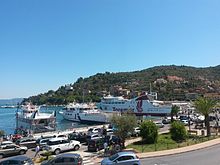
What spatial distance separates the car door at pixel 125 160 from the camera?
2278 cm

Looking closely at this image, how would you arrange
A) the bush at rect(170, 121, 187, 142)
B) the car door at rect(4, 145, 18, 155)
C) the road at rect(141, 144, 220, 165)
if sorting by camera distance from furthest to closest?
the bush at rect(170, 121, 187, 142) < the car door at rect(4, 145, 18, 155) < the road at rect(141, 144, 220, 165)

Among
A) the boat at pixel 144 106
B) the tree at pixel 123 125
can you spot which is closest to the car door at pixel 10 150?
the tree at pixel 123 125

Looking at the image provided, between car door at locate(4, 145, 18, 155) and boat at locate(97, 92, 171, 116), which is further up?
boat at locate(97, 92, 171, 116)

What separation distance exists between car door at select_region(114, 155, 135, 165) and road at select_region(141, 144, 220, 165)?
3.94 meters

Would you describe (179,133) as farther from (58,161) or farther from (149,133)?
(58,161)

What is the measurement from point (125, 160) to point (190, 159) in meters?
8.23

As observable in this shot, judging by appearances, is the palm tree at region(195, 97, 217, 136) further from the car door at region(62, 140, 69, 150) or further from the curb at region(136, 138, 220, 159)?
the car door at region(62, 140, 69, 150)

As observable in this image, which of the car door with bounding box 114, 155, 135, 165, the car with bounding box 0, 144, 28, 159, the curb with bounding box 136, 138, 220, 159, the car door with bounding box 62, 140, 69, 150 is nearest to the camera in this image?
the car door with bounding box 114, 155, 135, 165

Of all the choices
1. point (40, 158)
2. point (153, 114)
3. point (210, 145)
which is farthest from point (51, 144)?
point (153, 114)

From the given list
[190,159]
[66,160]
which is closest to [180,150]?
[190,159]

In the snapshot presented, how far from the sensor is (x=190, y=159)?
1097 inches

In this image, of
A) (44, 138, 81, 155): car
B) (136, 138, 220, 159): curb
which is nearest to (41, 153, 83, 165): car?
(136, 138, 220, 159): curb

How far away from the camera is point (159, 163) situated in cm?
2636

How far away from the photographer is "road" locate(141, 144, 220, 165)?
2630 cm
